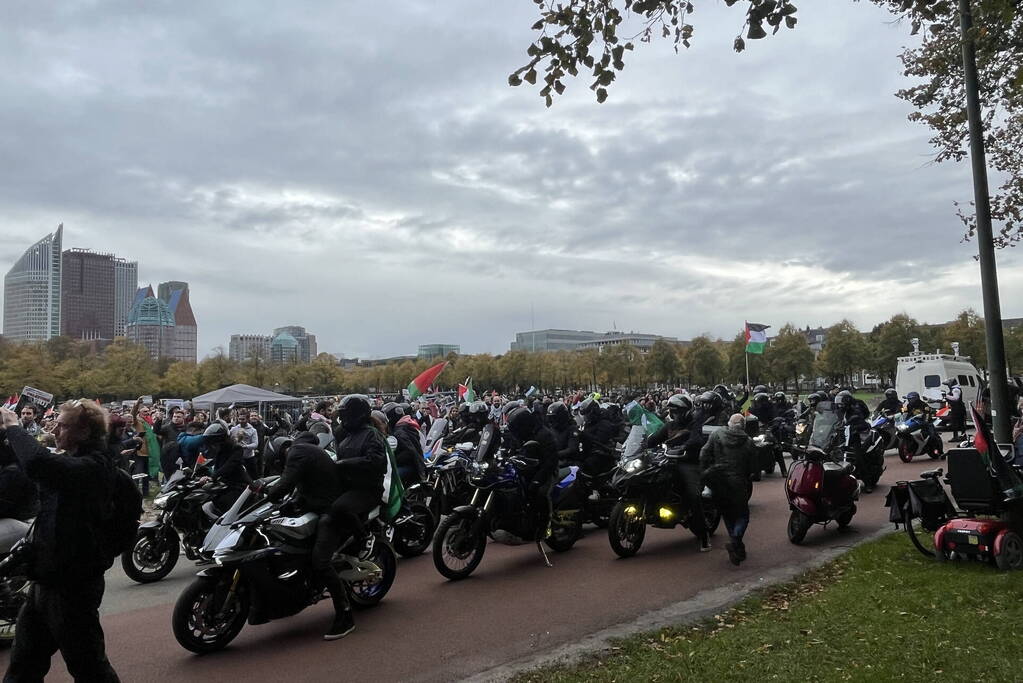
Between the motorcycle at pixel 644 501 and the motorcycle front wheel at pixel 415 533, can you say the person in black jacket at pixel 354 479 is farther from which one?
the motorcycle at pixel 644 501

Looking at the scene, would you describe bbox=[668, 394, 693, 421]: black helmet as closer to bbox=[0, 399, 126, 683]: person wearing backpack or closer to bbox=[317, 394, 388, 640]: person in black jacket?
bbox=[317, 394, 388, 640]: person in black jacket

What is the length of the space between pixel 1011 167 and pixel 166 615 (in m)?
15.3

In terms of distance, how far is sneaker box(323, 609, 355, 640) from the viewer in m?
5.89

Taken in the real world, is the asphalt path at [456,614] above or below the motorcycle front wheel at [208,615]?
below

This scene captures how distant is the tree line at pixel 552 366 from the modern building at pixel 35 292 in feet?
331

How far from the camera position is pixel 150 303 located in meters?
138

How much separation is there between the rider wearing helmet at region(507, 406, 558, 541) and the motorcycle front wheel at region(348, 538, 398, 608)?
1841mm

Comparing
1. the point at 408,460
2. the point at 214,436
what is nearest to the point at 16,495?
the point at 214,436

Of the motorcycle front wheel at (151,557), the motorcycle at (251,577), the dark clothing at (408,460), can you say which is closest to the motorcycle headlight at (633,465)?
the dark clothing at (408,460)

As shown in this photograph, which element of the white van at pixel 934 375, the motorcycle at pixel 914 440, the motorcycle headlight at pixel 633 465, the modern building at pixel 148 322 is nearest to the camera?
the motorcycle headlight at pixel 633 465

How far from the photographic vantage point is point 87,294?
168 meters

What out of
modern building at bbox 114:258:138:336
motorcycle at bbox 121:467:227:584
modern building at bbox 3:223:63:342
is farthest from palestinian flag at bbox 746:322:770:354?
modern building at bbox 114:258:138:336

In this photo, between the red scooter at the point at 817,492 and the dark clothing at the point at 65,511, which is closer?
the dark clothing at the point at 65,511

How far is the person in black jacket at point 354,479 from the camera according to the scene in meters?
5.96
